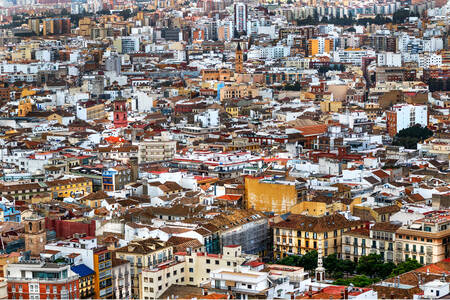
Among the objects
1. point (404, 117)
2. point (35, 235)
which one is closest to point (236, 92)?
point (404, 117)

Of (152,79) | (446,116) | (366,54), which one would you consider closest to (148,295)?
(446,116)

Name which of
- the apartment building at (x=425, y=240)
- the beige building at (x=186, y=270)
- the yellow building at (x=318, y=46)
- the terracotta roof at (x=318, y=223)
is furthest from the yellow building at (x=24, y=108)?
the apartment building at (x=425, y=240)

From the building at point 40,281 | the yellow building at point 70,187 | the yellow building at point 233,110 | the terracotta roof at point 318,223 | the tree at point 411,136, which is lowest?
the yellow building at point 233,110

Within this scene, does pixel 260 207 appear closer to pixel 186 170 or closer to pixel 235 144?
pixel 186 170

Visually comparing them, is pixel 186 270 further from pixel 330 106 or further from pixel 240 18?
pixel 240 18

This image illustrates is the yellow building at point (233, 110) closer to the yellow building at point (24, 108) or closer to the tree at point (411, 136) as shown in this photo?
the yellow building at point (24, 108)

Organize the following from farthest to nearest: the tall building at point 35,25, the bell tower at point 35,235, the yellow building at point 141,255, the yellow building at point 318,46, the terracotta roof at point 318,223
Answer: the tall building at point 35,25 → the yellow building at point 318,46 → the terracotta roof at point 318,223 → the bell tower at point 35,235 → the yellow building at point 141,255
